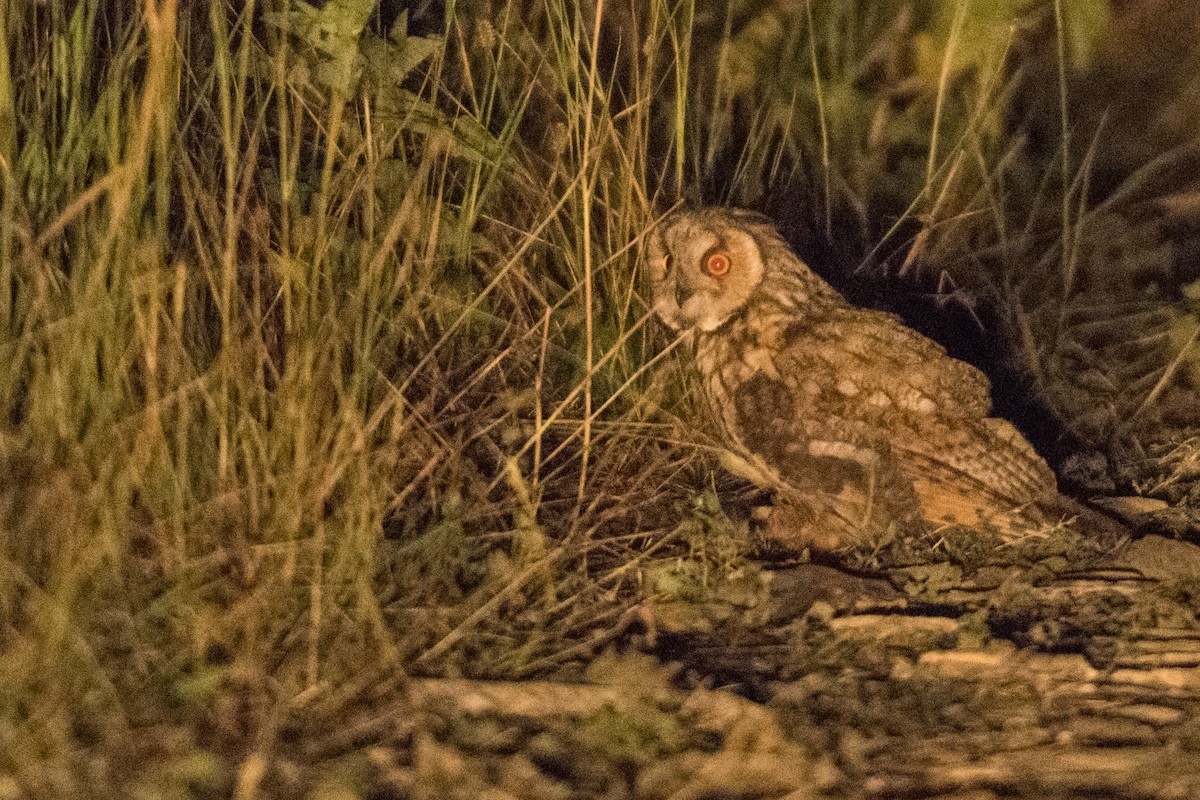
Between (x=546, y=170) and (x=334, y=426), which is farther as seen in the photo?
(x=546, y=170)

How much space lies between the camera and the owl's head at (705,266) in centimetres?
383

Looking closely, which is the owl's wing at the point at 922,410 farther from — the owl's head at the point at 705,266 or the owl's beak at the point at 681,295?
the owl's beak at the point at 681,295

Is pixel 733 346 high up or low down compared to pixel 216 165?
down

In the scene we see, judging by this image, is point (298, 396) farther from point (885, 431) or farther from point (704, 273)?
point (885, 431)

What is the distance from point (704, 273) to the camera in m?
3.87

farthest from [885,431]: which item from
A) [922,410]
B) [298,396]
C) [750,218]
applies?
[298,396]

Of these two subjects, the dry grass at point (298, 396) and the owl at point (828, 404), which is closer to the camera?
the dry grass at point (298, 396)

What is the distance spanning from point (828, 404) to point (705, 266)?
535 millimetres

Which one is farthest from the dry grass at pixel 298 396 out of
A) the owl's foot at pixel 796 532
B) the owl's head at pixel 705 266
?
the owl's foot at pixel 796 532

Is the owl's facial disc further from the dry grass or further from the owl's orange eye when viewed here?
the dry grass

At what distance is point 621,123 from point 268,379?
1.56 meters

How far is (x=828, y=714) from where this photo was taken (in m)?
2.69

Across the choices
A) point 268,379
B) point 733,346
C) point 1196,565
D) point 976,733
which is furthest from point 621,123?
point 976,733

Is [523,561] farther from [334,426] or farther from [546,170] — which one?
[546,170]
